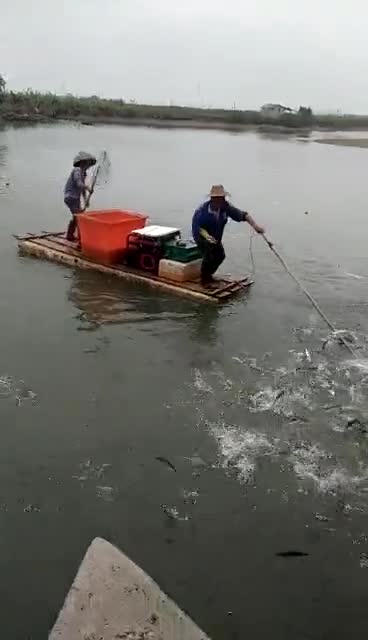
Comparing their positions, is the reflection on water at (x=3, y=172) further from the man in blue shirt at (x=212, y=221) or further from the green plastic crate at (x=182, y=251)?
the man in blue shirt at (x=212, y=221)

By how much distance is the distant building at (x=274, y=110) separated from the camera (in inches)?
2898

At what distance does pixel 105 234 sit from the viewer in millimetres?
9000

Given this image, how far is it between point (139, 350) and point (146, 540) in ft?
9.88

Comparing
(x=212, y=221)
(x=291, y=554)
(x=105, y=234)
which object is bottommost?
(x=291, y=554)

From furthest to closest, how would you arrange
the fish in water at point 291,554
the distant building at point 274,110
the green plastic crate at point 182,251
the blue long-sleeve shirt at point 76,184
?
the distant building at point 274,110, the blue long-sleeve shirt at point 76,184, the green plastic crate at point 182,251, the fish in water at point 291,554

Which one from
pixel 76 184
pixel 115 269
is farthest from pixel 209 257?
pixel 76 184

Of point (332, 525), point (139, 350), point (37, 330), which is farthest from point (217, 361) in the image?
point (332, 525)

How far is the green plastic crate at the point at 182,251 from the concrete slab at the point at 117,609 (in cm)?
580

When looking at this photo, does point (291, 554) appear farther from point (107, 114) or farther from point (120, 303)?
point (107, 114)

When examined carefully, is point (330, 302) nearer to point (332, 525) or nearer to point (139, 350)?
point (139, 350)

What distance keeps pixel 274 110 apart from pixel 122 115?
2209 centimetres

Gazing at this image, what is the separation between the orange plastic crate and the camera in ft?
29.5

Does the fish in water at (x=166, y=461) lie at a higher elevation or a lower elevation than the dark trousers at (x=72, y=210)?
lower

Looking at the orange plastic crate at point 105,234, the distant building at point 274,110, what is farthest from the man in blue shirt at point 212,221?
the distant building at point 274,110
